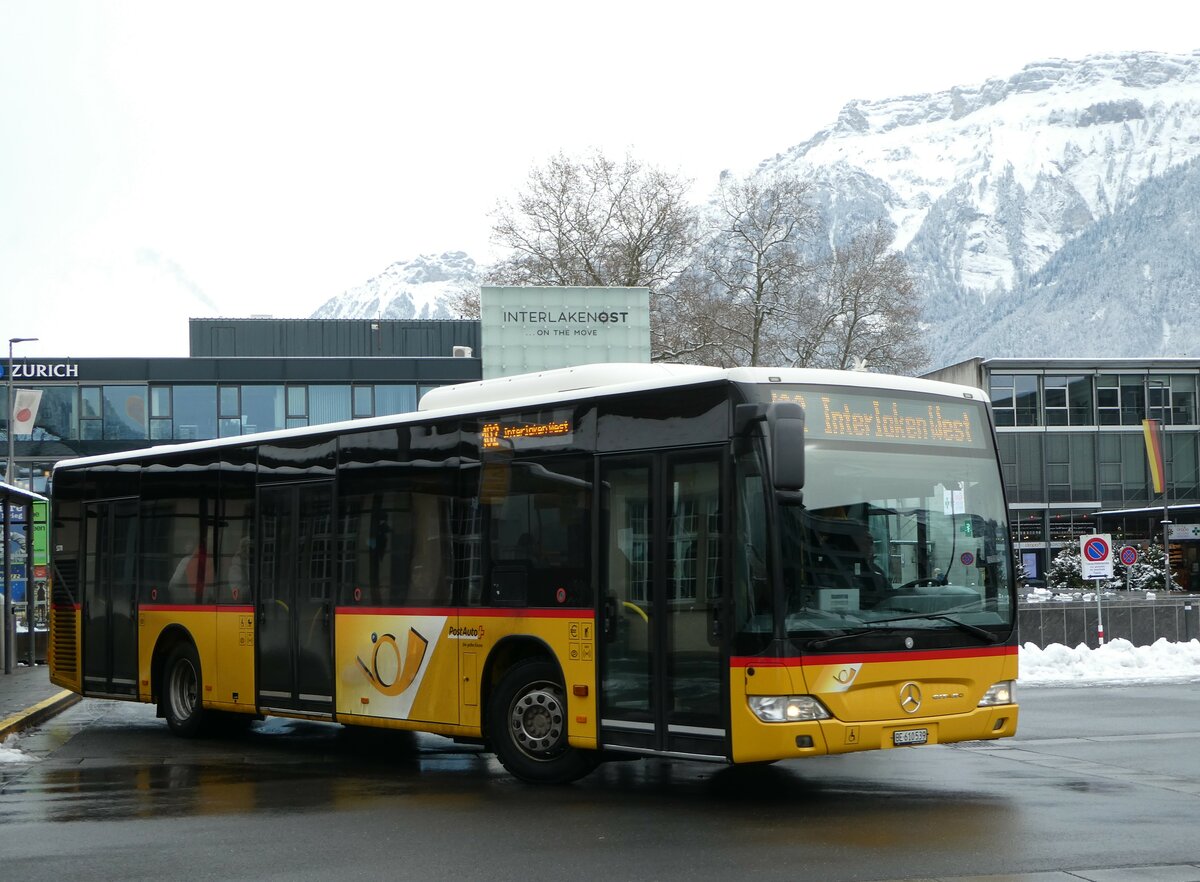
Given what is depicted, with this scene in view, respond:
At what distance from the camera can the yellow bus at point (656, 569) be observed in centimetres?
1035

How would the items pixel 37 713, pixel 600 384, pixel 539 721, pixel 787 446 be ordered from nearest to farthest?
pixel 787 446 → pixel 539 721 → pixel 600 384 → pixel 37 713

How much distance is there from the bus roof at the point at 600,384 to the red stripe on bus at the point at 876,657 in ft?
6.09

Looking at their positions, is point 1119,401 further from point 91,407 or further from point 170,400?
point 91,407

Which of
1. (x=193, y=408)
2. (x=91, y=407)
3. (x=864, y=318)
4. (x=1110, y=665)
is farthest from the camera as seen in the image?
(x=864, y=318)

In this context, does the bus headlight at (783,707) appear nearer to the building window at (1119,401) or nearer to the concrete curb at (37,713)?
the concrete curb at (37,713)

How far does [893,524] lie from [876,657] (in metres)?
0.90

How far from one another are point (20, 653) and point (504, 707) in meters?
19.0

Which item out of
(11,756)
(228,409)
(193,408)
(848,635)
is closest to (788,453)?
(848,635)

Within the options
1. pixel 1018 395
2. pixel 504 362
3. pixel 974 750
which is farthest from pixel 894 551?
pixel 1018 395

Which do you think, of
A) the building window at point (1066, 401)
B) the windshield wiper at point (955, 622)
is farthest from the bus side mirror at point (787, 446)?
the building window at point (1066, 401)

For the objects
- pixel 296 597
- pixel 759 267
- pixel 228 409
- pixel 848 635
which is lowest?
pixel 848 635

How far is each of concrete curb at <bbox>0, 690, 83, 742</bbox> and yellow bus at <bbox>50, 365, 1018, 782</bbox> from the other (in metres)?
3.46

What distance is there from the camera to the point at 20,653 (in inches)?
1115

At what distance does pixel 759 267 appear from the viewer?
64500 mm
